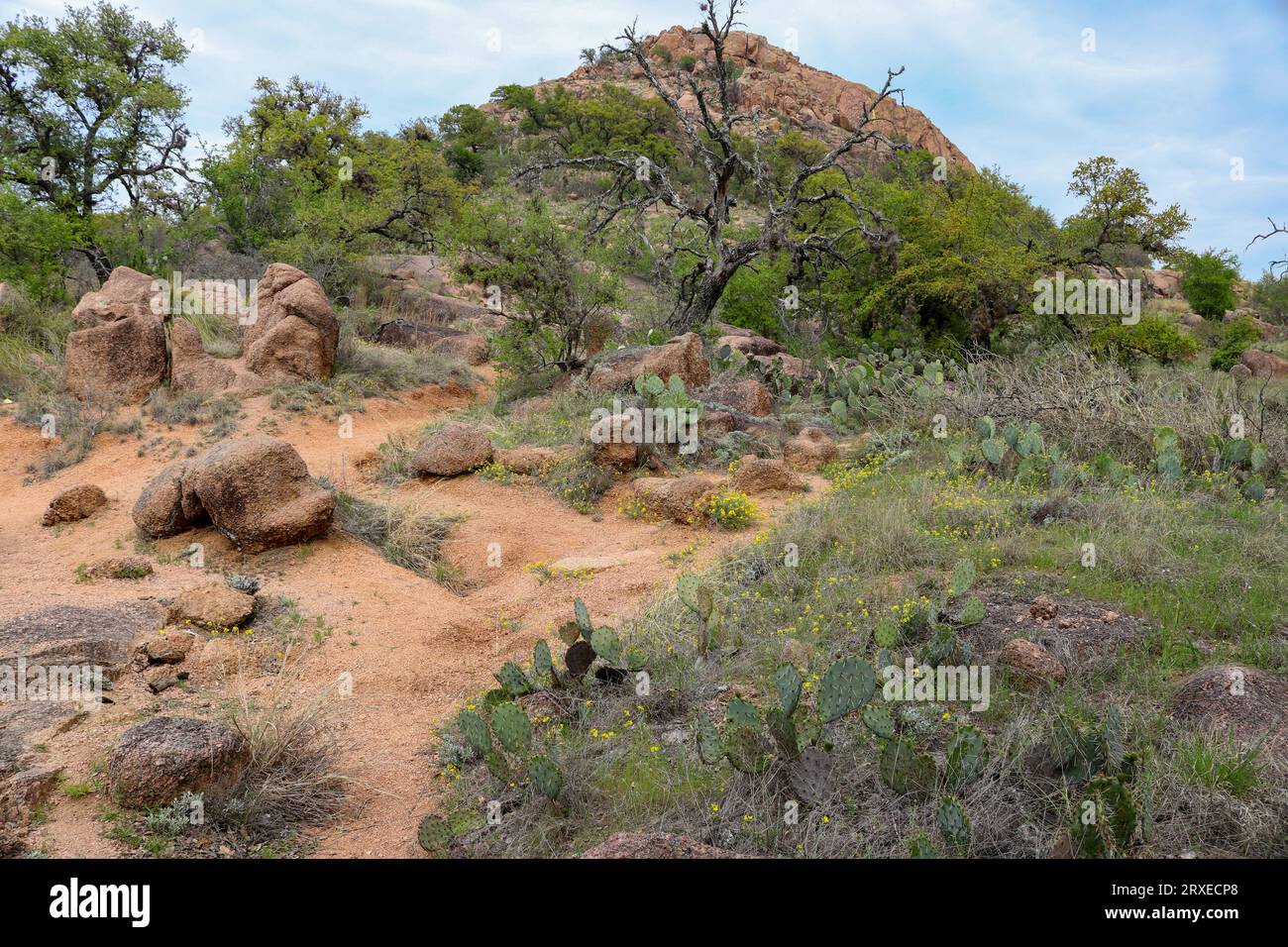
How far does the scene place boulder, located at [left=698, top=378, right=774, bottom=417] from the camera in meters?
11.2

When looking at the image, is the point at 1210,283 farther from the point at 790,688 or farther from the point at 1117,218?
the point at 790,688

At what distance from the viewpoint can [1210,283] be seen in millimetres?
22188

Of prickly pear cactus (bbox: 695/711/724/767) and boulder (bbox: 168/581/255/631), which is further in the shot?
boulder (bbox: 168/581/255/631)

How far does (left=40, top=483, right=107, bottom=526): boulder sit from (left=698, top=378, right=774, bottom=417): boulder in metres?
6.82

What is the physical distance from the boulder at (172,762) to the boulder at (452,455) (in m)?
5.55

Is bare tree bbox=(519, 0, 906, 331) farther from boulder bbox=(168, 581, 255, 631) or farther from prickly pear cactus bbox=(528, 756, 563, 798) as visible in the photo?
prickly pear cactus bbox=(528, 756, 563, 798)

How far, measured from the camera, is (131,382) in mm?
11305

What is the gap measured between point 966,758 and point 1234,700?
4.59 ft

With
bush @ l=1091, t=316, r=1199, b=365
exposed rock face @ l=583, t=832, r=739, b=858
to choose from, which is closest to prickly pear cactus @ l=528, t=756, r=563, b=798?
exposed rock face @ l=583, t=832, r=739, b=858

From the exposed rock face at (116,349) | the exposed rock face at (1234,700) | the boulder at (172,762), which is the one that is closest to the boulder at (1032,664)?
the exposed rock face at (1234,700)

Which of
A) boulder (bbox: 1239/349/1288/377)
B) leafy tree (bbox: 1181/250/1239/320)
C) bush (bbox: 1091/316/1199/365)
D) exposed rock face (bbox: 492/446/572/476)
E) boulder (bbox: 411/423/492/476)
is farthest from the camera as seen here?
leafy tree (bbox: 1181/250/1239/320)

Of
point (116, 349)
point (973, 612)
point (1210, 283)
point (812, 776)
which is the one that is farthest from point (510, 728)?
point (1210, 283)

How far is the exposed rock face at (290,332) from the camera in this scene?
11953 mm

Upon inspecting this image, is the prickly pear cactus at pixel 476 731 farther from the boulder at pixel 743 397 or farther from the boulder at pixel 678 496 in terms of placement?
the boulder at pixel 743 397
